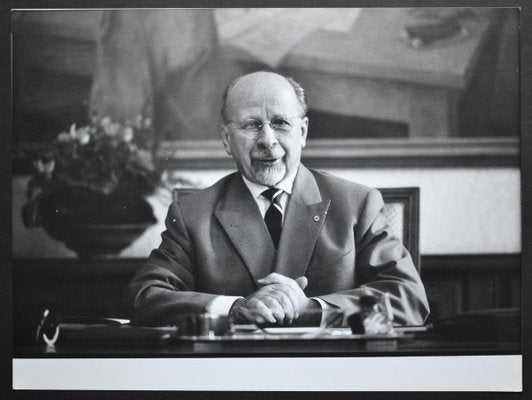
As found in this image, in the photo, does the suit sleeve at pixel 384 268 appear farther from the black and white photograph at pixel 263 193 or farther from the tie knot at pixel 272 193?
the tie knot at pixel 272 193

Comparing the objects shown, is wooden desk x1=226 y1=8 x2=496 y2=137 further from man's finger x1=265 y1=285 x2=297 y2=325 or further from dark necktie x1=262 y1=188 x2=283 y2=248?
man's finger x1=265 y1=285 x2=297 y2=325

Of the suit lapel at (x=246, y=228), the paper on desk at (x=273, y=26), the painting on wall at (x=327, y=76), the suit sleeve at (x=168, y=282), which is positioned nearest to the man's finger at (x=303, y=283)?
the suit lapel at (x=246, y=228)

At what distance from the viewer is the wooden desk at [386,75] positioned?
2768mm

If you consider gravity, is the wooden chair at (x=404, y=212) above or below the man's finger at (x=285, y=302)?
above

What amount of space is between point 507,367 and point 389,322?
1.42 ft

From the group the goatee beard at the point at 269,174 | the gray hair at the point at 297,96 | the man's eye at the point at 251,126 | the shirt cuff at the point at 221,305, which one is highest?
the gray hair at the point at 297,96

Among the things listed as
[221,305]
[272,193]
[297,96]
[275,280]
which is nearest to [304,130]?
[297,96]

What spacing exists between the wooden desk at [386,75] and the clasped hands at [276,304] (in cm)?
62

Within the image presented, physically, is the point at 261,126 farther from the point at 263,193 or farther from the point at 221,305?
the point at 221,305

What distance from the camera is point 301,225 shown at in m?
2.76

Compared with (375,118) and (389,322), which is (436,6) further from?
(389,322)

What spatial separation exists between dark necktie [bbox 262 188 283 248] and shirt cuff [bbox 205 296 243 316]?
24 cm

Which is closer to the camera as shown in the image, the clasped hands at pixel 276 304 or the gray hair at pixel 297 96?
the clasped hands at pixel 276 304

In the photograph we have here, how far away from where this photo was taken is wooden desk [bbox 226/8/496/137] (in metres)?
2.77
